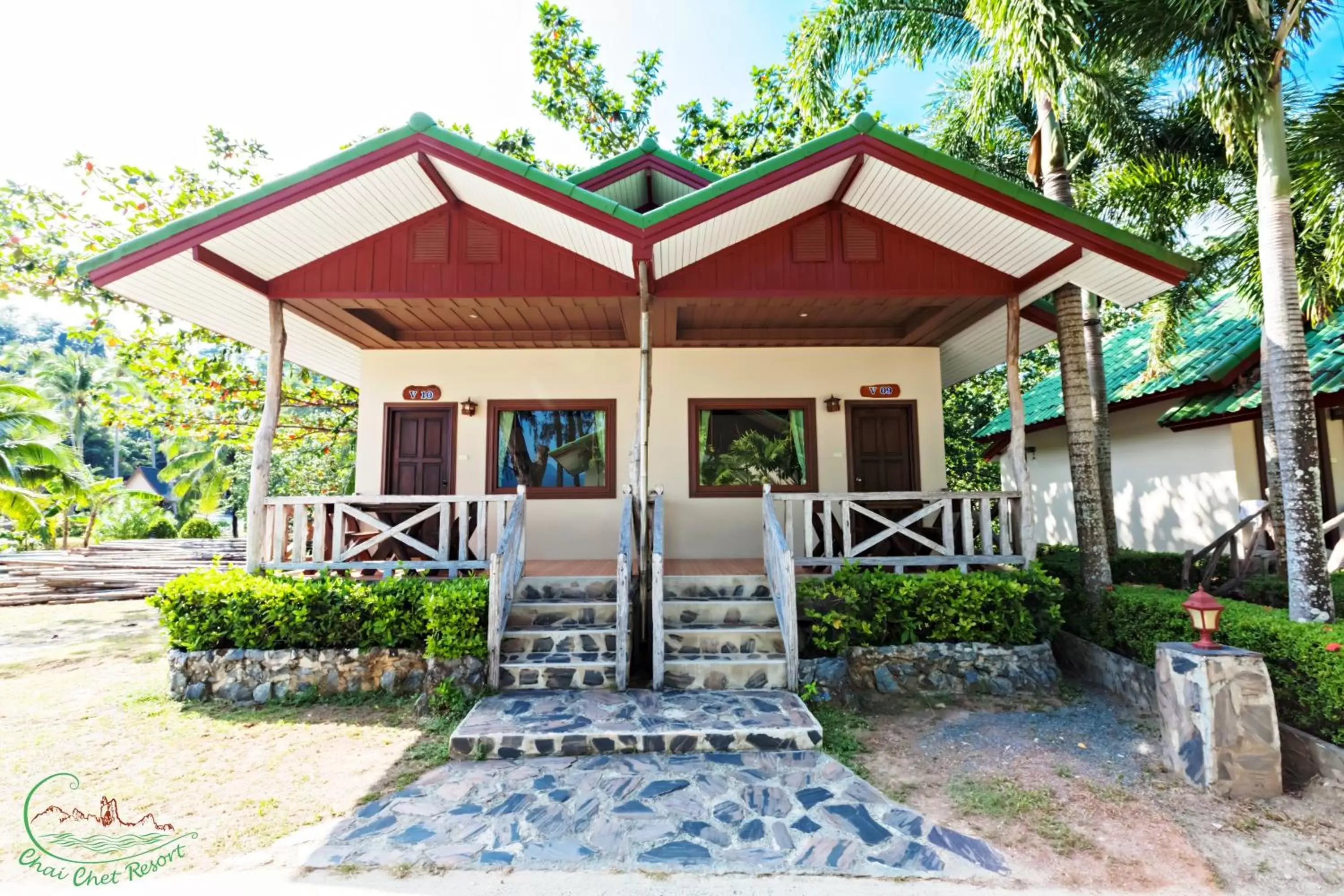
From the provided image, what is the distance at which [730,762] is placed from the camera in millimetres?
4273

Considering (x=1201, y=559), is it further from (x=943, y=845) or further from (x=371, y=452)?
(x=371, y=452)

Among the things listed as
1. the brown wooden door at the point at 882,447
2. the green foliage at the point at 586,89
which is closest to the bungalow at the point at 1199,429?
the brown wooden door at the point at 882,447

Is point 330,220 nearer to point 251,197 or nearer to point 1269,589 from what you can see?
point 251,197

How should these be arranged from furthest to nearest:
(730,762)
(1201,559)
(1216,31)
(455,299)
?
(1201,559) < (455,299) < (1216,31) < (730,762)

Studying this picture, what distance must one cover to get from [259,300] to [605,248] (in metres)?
3.95

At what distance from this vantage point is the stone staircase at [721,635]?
5.43m

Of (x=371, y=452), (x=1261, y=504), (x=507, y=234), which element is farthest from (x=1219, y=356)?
(x=371, y=452)

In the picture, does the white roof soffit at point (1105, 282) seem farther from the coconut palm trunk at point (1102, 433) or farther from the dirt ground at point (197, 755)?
the dirt ground at point (197, 755)

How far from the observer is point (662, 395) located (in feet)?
28.0

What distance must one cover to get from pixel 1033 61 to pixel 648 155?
4319 mm

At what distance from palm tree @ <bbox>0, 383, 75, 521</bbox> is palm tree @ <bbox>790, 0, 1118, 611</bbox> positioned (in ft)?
55.5

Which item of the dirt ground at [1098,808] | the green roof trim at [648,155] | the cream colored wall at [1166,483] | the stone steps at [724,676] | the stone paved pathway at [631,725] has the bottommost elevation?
the dirt ground at [1098,808]

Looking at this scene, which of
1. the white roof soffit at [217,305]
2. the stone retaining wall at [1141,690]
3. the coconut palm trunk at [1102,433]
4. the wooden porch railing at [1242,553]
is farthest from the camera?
the coconut palm trunk at [1102,433]

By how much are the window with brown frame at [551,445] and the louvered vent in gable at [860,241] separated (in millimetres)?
3685
